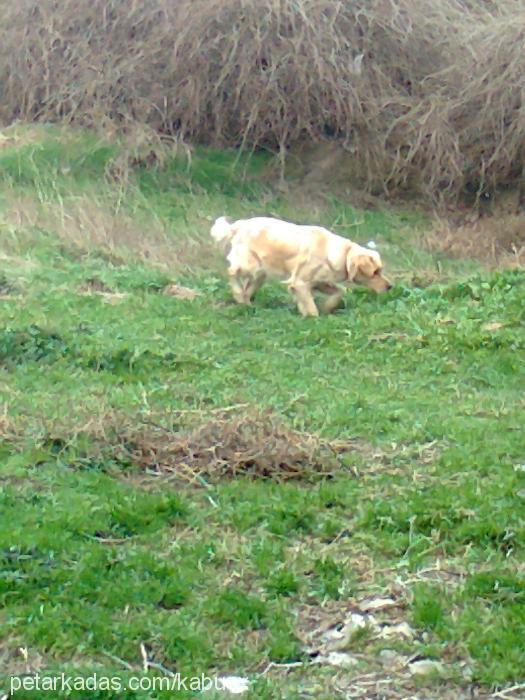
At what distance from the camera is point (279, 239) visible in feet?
35.6

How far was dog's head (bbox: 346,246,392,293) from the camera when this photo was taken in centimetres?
1087

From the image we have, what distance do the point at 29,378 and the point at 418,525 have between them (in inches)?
142

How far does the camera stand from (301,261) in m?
10.8

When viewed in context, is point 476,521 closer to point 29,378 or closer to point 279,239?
point 29,378

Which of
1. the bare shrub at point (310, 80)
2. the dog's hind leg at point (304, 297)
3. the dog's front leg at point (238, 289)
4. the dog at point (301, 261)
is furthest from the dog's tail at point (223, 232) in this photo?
the bare shrub at point (310, 80)

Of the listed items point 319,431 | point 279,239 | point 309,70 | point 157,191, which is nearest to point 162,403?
point 319,431

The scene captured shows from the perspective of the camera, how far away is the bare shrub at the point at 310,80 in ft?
57.4

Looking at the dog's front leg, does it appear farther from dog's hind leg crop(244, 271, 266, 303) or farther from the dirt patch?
the dirt patch

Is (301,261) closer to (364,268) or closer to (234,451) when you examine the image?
(364,268)

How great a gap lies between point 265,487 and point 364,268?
4844mm

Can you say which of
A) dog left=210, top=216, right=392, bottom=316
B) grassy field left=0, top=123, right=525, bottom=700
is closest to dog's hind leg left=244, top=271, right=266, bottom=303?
dog left=210, top=216, right=392, bottom=316

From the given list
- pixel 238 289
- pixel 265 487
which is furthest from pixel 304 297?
pixel 265 487

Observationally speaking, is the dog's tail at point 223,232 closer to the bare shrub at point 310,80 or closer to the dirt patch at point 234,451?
the dirt patch at point 234,451

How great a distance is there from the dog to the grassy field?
1.07ft
